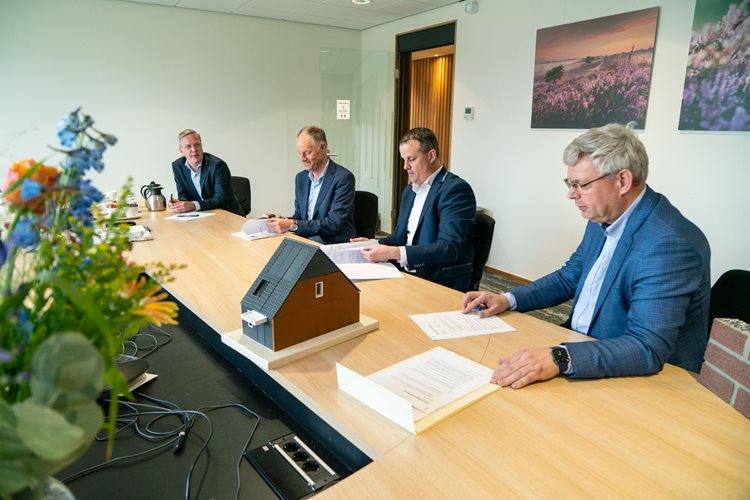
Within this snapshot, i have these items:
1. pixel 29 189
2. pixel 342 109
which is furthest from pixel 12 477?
pixel 342 109

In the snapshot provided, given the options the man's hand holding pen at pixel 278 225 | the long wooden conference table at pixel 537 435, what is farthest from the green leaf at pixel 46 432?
the man's hand holding pen at pixel 278 225

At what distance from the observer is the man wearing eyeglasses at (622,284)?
1.21m

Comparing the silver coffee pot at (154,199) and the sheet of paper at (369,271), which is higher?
the silver coffee pot at (154,199)

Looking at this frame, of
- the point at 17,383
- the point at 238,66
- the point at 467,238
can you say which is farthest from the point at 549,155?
the point at 17,383

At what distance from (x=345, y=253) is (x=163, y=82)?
4.07 meters

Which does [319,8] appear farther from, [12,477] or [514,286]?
[12,477]

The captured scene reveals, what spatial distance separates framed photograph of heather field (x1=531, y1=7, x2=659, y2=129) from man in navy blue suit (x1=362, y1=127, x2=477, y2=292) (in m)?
1.85

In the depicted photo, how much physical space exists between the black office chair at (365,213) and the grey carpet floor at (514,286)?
1203 millimetres

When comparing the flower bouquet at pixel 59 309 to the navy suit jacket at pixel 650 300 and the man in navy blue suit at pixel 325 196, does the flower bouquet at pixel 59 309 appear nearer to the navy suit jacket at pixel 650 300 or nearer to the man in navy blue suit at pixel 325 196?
the navy suit jacket at pixel 650 300

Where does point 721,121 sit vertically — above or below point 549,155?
above

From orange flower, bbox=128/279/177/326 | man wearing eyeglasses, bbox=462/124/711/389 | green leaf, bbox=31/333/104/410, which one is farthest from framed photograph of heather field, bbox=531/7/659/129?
green leaf, bbox=31/333/104/410

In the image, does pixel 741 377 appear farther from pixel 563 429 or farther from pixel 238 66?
pixel 238 66

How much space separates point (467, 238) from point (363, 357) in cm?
131

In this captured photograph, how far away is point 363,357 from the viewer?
51.3 inches
